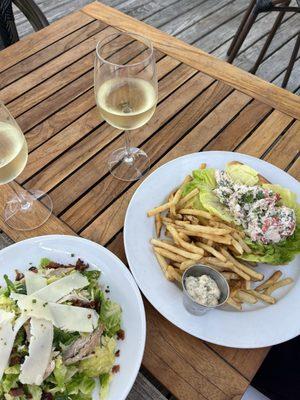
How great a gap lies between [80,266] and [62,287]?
0.39ft

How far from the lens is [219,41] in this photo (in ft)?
12.5

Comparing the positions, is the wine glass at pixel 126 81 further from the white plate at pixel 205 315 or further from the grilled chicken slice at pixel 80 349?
the grilled chicken slice at pixel 80 349

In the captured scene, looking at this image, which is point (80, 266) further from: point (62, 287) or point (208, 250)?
point (208, 250)

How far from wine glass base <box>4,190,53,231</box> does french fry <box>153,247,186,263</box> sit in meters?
0.45

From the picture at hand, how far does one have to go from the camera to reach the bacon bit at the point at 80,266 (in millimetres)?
1099

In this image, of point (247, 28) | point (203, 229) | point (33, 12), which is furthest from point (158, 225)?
point (247, 28)

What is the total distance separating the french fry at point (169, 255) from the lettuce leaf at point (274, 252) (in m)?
0.21

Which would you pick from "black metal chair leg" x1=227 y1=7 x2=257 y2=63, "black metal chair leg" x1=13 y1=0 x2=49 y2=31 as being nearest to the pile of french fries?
"black metal chair leg" x1=13 y1=0 x2=49 y2=31

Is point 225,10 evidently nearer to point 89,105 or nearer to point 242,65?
point 242,65

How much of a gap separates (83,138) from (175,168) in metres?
0.46

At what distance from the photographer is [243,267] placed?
1.14 m

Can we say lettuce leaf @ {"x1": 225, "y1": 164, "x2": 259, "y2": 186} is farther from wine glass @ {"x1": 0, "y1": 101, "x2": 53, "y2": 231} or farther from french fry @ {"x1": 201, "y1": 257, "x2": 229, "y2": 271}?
wine glass @ {"x1": 0, "y1": 101, "x2": 53, "y2": 231}

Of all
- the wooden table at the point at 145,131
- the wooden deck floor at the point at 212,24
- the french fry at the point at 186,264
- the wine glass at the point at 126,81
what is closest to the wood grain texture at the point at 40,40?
the wooden table at the point at 145,131

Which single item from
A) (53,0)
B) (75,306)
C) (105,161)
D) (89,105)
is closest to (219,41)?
(53,0)
